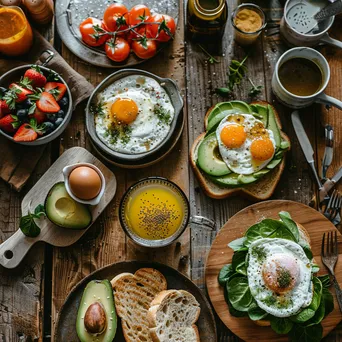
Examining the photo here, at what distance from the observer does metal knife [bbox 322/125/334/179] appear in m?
3.66

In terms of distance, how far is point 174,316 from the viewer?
339cm

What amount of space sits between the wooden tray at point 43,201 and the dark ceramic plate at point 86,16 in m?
0.55

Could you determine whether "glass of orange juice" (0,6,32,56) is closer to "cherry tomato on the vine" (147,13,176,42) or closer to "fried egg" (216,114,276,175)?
"cherry tomato on the vine" (147,13,176,42)

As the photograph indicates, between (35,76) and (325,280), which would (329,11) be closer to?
(325,280)

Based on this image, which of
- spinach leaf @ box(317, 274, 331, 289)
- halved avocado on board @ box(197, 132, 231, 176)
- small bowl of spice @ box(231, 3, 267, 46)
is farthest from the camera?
small bowl of spice @ box(231, 3, 267, 46)

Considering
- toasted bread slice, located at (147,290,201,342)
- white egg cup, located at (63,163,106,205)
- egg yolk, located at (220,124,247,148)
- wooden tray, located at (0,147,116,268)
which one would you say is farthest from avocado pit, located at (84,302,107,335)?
egg yolk, located at (220,124,247,148)

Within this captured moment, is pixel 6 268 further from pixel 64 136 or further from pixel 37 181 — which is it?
pixel 64 136

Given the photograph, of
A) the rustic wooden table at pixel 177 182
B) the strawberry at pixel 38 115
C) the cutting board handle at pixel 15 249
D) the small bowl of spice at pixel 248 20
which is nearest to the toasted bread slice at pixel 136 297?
the rustic wooden table at pixel 177 182

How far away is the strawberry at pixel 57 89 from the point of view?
3.52 m

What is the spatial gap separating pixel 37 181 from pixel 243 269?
4.17 feet

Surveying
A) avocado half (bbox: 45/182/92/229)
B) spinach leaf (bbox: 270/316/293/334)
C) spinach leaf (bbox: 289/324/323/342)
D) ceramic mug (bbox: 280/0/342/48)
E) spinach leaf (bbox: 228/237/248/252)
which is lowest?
spinach leaf (bbox: 289/324/323/342)

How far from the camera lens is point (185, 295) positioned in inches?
134

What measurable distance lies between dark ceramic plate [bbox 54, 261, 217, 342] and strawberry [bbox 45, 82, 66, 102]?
0.99m

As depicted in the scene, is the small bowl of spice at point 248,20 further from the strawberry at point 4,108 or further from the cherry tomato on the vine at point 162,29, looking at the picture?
the strawberry at point 4,108
